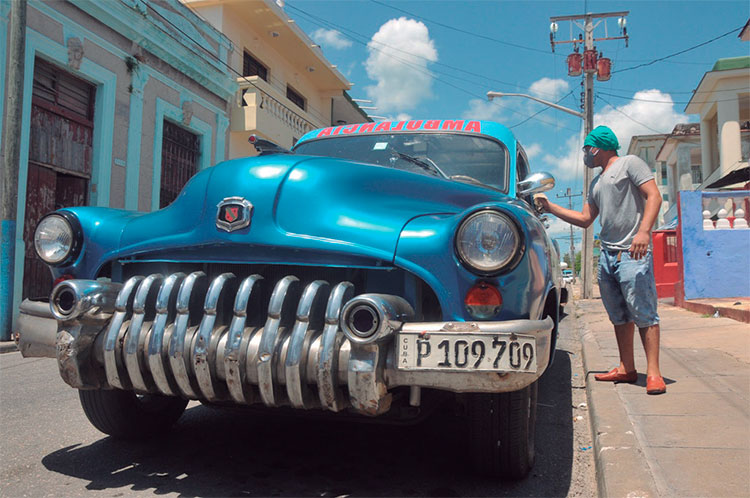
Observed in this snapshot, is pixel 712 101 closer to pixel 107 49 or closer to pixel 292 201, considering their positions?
pixel 107 49

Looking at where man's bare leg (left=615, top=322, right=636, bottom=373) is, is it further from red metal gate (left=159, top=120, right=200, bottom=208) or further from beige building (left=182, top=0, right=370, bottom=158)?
beige building (left=182, top=0, right=370, bottom=158)

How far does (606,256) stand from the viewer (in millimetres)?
3594

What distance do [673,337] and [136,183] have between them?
930 cm

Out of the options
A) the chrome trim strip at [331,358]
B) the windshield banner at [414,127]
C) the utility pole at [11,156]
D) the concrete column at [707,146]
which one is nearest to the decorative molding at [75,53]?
the utility pole at [11,156]

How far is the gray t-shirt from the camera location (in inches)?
137

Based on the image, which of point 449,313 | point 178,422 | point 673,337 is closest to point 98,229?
point 178,422

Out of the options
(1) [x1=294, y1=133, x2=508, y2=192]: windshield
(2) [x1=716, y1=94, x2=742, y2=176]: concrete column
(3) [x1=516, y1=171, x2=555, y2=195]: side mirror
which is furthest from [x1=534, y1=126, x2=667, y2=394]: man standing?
(2) [x1=716, y1=94, x2=742, y2=176]: concrete column

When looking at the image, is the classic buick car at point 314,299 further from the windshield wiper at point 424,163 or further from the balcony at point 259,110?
the balcony at point 259,110

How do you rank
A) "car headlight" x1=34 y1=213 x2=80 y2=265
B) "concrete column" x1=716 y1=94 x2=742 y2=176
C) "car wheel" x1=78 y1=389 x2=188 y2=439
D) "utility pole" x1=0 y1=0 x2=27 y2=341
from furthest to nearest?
"concrete column" x1=716 y1=94 x2=742 y2=176, "utility pole" x1=0 y1=0 x2=27 y2=341, "car wheel" x1=78 y1=389 x2=188 y2=439, "car headlight" x1=34 y1=213 x2=80 y2=265

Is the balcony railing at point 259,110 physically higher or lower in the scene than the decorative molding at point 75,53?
higher

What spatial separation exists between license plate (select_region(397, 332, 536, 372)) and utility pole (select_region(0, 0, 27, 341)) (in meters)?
7.18

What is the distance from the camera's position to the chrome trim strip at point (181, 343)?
1.99 meters

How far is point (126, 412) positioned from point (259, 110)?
12434mm

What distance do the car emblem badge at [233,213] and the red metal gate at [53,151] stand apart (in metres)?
7.93
